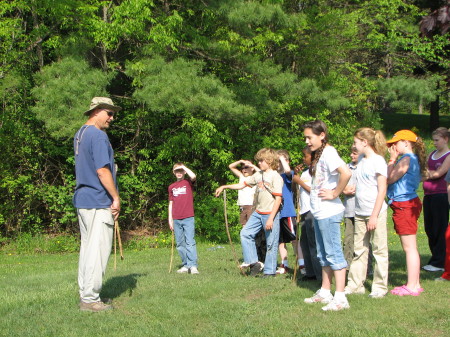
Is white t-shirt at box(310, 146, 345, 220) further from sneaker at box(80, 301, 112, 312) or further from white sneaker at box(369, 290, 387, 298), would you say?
sneaker at box(80, 301, 112, 312)

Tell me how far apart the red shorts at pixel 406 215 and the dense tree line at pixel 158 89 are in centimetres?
773

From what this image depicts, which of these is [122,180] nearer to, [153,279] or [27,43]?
[27,43]

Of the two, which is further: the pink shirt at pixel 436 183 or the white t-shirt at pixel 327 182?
the pink shirt at pixel 436 183

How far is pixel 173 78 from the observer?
13828 mm

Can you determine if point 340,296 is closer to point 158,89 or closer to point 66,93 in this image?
point 158,89

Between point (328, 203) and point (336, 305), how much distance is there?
41.1 inches

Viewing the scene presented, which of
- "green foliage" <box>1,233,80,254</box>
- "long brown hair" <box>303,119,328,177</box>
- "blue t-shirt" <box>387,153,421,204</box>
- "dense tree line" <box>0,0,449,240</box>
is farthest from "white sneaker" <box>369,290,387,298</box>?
"green foliage" <box>1,233,80,254</box>

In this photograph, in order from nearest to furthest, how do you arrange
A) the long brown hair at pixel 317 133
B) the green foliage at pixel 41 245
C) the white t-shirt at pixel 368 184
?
the long brown hair at pixel 317 133
the white t-shirt at pixel 368 184
the green foliage at pixel 41 245

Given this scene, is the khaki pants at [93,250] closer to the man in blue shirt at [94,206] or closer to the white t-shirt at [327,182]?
the man in blue shirt at [94,206]

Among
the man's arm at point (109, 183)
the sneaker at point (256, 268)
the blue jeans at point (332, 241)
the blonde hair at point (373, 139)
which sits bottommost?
the sneaker at point (256, 268)

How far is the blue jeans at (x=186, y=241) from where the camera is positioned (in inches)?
340

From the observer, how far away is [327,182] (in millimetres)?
5906

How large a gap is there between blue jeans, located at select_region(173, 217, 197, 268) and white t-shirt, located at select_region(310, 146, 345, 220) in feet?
10.3

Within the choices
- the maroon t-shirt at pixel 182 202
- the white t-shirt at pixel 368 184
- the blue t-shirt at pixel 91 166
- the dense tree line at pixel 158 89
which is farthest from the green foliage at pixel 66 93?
the white t-shirt at pixel 368 184
